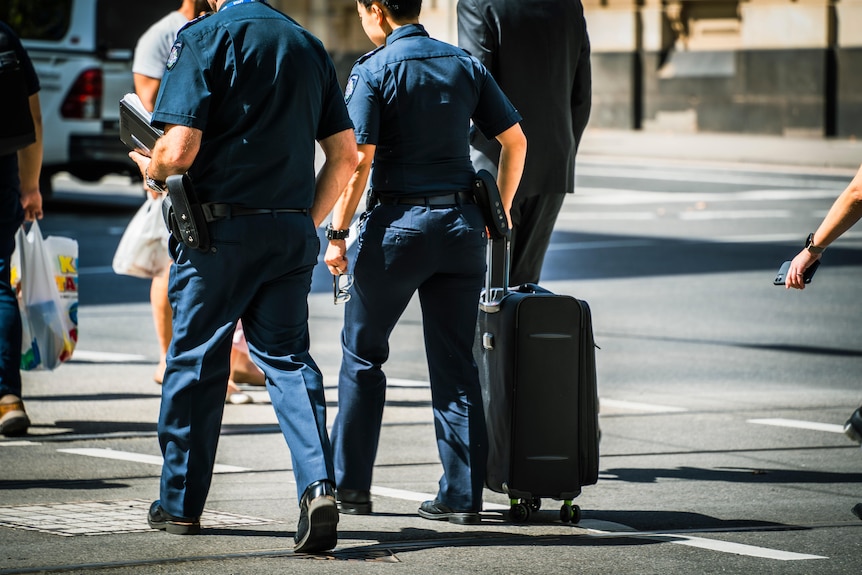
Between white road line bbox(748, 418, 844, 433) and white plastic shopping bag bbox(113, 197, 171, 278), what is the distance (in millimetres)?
3041

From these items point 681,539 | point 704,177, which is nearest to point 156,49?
point 681,539

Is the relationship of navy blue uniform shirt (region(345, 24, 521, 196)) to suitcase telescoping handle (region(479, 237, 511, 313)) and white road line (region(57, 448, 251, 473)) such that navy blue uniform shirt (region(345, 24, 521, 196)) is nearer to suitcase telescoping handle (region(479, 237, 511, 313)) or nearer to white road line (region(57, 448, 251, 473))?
suitcase telescoping handle (region(479, 237, 511, 313))

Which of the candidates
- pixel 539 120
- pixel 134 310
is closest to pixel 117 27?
pixel 134 310

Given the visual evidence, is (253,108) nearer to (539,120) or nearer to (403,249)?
(403,249)

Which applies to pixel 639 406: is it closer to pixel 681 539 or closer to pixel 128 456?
pixel 128 456

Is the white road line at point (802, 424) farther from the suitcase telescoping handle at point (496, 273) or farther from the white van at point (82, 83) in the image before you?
the white van at point (82, 83)

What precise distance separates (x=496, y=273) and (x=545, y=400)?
527 mm

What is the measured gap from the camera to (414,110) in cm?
570

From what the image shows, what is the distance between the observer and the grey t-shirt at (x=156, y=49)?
318 inches

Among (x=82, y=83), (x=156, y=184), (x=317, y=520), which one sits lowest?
(x=317, y=520)

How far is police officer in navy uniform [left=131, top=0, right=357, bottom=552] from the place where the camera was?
512 cm

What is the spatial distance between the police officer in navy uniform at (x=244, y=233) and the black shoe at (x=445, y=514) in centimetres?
71

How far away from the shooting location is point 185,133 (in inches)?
201

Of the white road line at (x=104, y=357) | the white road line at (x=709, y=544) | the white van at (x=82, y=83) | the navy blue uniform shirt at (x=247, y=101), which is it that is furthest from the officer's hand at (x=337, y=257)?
the white van at (x=82, y=83)
